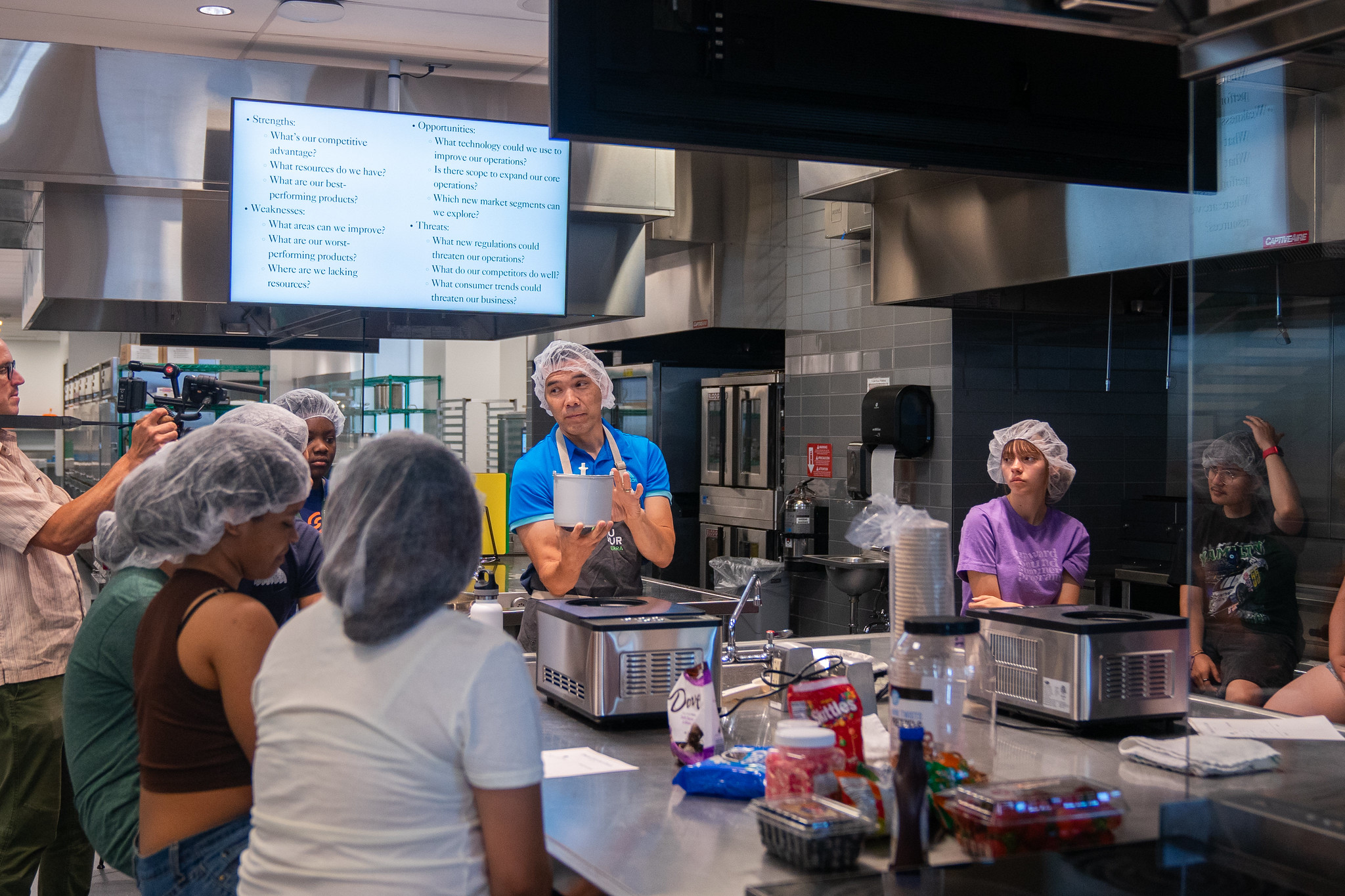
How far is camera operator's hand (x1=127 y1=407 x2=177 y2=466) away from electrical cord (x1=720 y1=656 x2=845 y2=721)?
1.69 metres

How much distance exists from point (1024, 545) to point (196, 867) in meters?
2.65

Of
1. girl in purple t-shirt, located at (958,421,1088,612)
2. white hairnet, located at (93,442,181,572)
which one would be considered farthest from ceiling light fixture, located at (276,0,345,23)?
girl in purple t-shirt, located at (958,421,1088,612)

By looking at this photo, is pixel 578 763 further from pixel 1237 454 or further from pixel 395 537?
pixel 1237 454

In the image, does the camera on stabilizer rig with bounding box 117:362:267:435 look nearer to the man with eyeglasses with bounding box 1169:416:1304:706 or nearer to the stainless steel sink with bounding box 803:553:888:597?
the stainless steel sink with bounding box 803:553:888:597

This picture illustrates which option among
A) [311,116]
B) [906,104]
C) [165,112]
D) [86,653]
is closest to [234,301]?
[311,116]

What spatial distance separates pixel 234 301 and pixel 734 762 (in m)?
2.40

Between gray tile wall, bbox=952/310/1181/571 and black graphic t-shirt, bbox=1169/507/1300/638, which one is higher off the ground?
gray tile wall, bbox=952/310/1181/571

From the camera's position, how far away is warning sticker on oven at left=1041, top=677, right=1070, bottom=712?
2256mm

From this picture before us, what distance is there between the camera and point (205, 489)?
6.05ft

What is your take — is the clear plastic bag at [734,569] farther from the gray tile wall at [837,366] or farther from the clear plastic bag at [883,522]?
the clear plastic bag at [883,522]

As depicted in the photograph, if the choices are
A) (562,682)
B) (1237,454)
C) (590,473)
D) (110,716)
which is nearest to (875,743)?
(562,682)

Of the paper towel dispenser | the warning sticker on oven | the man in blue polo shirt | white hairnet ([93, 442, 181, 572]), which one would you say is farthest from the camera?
the paper towel dispenser

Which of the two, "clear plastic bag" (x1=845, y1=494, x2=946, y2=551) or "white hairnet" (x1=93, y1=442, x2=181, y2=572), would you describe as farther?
"clear plastic bag" (x1=845, y1=494, x2=946, y2=551)

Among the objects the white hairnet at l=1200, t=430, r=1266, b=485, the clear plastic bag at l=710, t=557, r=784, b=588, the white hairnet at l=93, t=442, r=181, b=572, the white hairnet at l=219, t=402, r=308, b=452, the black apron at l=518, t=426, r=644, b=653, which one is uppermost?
the white hairnet at l=219, t=402, r=308, b=452
